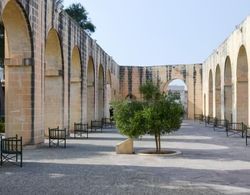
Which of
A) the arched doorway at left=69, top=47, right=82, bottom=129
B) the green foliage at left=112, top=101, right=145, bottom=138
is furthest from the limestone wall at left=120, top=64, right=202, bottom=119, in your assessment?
the green foliage at left=112, top=101, right=145, bottom=138

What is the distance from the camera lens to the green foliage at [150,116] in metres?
13.2

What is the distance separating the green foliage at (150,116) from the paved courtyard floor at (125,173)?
87 centimetres

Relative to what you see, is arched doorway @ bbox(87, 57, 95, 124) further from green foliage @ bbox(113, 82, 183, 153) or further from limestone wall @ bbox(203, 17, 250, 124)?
green foliage @ bbox(113, 82, 183, 153)

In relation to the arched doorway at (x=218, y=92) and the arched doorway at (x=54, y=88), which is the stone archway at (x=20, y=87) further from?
the arched doorway at (x=218, y=92)

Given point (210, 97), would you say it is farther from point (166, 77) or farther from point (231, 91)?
point (231, 91)

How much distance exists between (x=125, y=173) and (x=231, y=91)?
20.6 metres

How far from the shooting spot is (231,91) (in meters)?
28.8

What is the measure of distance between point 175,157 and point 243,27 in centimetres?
1128

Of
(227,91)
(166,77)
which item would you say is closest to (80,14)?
(166,77)

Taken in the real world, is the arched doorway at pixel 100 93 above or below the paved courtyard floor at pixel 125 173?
above

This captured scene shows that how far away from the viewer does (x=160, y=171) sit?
977 cm

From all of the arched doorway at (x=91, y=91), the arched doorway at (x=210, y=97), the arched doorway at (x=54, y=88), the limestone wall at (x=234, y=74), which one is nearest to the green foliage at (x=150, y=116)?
the arched doorway at (x=54, y=88)

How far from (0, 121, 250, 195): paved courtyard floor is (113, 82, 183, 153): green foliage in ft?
2.87

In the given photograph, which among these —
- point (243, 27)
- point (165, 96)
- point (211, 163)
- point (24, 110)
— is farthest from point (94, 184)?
point (243, 27)
